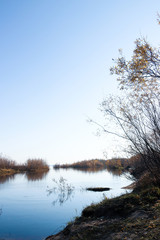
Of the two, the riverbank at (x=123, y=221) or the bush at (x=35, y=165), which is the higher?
the bush at (x=35, y=165)

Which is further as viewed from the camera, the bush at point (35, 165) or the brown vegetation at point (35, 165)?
the bush at point (35, 165)

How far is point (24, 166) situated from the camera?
46.4m

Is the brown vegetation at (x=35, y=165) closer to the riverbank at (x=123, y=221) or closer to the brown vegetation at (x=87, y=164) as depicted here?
the brown vegetation at (x=87, y=164)

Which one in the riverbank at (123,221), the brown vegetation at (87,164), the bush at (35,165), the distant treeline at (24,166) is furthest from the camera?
the brown vegetation at (87,164)

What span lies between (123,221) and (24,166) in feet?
143

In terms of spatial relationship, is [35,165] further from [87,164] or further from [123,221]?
[123,221]

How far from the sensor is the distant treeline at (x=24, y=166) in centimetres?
4256

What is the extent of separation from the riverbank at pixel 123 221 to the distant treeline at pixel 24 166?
121 feet

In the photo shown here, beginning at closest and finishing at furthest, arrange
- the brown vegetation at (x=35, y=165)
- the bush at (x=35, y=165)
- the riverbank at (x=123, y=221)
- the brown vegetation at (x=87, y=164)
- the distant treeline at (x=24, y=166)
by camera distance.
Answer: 1. the riverbank at (x=123, y=221)
2. the distant treeline at (x=24, y=166)
3. the brown vegetation at (x=35, y=165)
4. the bush at (x=35, y=165)
5. the brown vegetation at (x=87, y=164)

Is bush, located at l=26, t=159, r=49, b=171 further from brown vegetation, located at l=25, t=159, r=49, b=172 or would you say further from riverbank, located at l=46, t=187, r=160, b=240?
riverbank, located at l=46, t=187, r=160, b=240

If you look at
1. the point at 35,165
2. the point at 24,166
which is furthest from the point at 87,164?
the point at 24,166

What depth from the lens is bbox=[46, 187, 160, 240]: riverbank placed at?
4.98 m

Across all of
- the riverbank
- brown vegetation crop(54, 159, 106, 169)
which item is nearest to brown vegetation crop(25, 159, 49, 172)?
brown vegetation crop(54, 159, 106, 169)

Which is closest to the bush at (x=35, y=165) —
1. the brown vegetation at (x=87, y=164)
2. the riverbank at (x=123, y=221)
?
the brown vegetation at (x=87, y=164)
